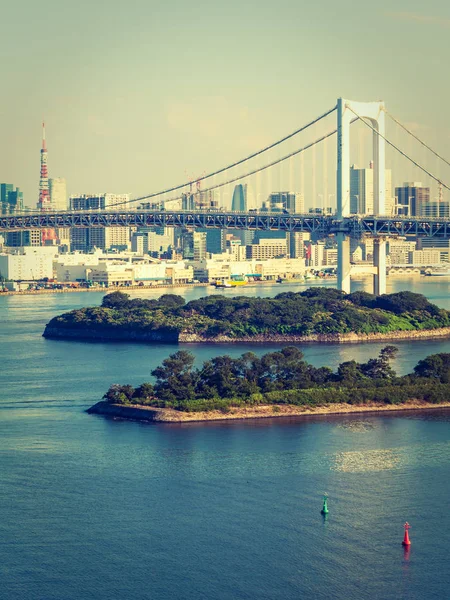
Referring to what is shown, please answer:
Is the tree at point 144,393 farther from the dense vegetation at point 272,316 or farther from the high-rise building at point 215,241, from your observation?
the high-rise building at point 215,241

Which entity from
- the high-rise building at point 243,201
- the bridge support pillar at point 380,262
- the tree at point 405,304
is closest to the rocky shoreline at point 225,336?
the tree at point 405,304

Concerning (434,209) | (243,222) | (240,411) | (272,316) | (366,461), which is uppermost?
(434,209)

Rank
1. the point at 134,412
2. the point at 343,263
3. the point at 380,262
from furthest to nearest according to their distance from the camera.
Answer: the point at 380,262, the point at 343,263, the point at 134,412

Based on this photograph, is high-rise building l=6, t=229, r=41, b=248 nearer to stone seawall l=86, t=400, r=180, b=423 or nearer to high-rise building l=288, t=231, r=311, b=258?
high-rise building l=288, t=231, r=311, b=258

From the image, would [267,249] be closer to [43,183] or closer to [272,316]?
[43,183]

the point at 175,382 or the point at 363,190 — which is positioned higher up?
the point at 363,190

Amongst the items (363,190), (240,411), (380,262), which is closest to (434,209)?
(363,190)
